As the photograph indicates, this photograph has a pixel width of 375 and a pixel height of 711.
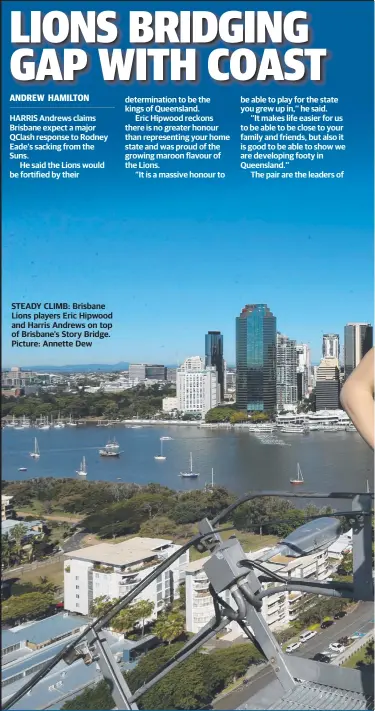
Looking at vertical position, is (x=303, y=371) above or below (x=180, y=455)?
above

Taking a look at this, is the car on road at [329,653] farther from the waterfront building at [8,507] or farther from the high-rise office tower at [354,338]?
the waterfront building at [8,507]

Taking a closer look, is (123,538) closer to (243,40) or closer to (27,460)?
(27,460)

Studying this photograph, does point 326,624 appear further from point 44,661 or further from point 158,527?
point 158,527

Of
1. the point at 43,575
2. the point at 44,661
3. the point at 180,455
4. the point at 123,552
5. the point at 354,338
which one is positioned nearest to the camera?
the point at 44,661

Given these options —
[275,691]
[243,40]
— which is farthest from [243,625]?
[243,40]
